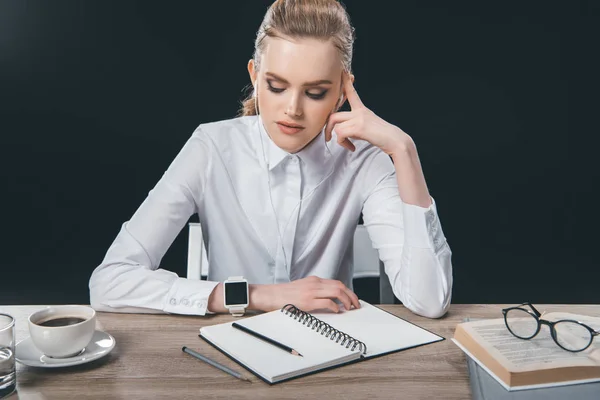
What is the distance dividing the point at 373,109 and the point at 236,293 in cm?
168

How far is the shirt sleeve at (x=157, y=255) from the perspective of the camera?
1562 mm

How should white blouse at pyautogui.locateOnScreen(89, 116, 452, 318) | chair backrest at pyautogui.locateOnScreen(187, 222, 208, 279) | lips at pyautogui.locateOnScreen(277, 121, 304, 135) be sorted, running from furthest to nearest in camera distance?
chair backrest at pyautogui.locateOnScreen(187, 222, 208, 279) → white blouse at pyautogui.locateOnScreen(89, 116, 452, 318) → lips at pyautogui.locateOnScreen(277, 121, 304, 135)

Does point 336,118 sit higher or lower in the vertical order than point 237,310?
higher

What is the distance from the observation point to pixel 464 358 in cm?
130

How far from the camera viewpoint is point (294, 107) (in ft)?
5.83

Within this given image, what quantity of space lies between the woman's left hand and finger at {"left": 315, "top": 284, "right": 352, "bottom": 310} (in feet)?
1.45

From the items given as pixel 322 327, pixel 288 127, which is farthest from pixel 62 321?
pixel 288 127

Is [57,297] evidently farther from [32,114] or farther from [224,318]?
[224,318]

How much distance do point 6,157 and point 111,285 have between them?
67.9 inches

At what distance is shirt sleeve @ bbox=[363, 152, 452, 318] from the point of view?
161 centimetres

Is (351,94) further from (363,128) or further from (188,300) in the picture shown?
(188,300)

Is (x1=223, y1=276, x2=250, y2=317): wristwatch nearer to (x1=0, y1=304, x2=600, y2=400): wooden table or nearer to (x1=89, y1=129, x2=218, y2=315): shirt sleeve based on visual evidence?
(x1=89, y1=129, x2=218, y2=315): shirt sleeve

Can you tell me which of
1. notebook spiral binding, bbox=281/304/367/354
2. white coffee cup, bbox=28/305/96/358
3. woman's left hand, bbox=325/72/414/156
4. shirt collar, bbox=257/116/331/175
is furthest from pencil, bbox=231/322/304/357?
shirt collar, bbox=257/116/331/175

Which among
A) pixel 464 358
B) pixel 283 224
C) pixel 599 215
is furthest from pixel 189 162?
pixel 599 215
